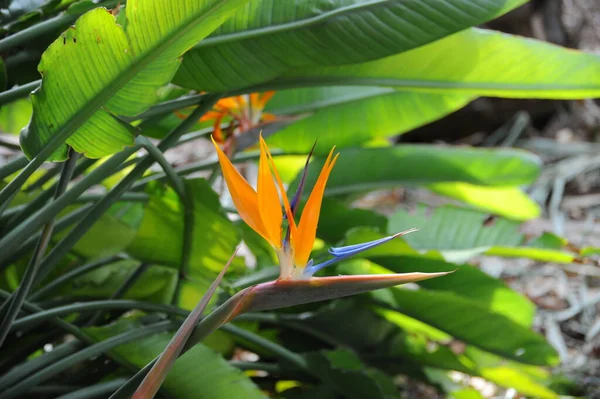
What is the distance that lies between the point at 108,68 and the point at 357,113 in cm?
58

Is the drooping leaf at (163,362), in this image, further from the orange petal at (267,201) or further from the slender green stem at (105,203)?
the slender green stem at (105,203)

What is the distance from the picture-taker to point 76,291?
777mm

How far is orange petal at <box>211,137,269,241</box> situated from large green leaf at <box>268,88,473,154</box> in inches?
24.6

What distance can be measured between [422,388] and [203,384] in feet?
2.30

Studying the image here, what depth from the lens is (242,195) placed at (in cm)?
35

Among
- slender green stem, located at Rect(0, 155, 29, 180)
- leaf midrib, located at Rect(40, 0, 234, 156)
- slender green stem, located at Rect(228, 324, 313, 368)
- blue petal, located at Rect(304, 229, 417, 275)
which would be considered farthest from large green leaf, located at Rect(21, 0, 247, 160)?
slender green stem, located at Rect(228, 324, 313, 368)

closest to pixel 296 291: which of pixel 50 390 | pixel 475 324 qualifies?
pixel 50 390

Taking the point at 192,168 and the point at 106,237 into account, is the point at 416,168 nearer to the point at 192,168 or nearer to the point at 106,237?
the point at 192,168

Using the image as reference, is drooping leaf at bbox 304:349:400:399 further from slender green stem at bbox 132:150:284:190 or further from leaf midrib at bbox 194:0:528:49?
leaf midrib at bbox 194:0:528:49

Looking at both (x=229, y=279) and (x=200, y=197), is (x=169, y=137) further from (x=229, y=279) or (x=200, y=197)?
(x=229, y=279)

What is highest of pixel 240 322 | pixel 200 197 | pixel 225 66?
pixel 225 66

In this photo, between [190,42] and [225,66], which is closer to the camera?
[190,42]

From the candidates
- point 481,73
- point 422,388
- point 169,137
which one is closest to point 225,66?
point 169,137

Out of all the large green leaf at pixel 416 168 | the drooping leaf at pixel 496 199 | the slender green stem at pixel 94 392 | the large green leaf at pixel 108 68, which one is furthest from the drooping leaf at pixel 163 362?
the drooping leaf at pixel 496 199
